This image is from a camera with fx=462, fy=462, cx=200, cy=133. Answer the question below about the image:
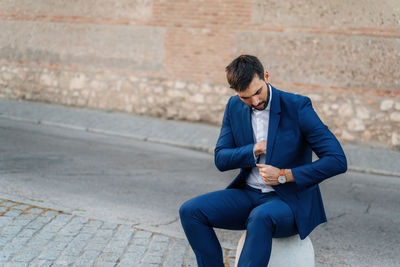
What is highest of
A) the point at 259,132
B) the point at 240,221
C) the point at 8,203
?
the point at 259,132

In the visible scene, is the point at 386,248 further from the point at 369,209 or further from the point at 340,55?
the point at 340,55

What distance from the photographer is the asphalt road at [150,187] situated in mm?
5266

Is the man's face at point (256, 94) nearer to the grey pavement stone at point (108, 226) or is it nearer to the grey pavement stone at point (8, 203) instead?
the grey pavement stone at point (108, 226)

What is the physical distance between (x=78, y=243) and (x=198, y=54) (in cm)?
782

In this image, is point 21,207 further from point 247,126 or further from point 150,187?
point 247,126

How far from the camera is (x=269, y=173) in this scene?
339 centimetres

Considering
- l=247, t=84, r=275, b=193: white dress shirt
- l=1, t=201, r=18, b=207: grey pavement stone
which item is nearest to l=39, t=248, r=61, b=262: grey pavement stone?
l=1, t=201, r=18, b=207: grey pavement stone

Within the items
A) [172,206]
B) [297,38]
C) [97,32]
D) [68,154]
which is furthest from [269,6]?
[172,206]

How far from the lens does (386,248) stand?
5.12m

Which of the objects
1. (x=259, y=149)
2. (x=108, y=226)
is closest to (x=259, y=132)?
(x=259, y=149)

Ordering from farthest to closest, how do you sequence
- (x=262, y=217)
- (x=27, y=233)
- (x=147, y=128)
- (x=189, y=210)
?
1. (x=147, y=128)
2. (x=27, y=233)
3. (x=189, y=210)
4. (x=262, y=217)

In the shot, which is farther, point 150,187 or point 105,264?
point 150,187

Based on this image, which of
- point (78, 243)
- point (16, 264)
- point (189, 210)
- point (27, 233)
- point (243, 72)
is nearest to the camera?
point (243, 72)

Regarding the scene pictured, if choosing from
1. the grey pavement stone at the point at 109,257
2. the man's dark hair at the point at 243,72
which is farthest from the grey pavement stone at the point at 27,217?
the man's dark hair at the point at 243,72
